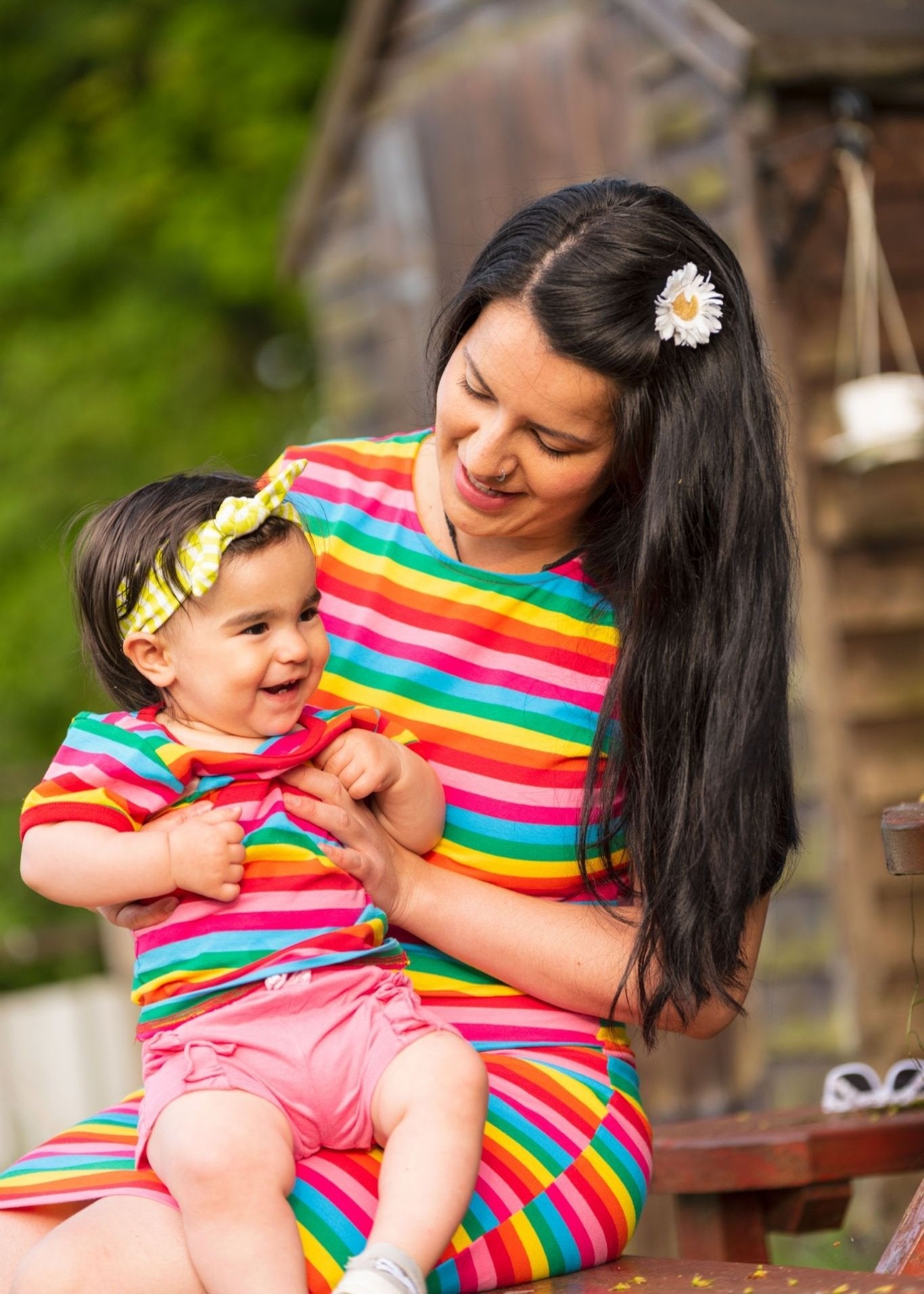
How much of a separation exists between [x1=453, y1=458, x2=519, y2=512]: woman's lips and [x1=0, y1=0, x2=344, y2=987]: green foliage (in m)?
7.54

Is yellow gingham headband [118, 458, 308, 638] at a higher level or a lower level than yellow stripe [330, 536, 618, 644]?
higher

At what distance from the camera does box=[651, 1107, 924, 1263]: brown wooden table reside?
7.30ft

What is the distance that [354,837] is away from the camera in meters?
1.83

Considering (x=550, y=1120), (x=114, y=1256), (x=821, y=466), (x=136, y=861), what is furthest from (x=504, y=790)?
(x=821, y=466)

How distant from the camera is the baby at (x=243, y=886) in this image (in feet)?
5.06

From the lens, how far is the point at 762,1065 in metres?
4.62

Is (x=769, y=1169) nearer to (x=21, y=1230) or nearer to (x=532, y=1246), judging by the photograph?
(x=532, y=1246)

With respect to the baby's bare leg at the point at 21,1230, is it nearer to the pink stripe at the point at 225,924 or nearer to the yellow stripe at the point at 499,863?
the pink stripe at the point at 225,924

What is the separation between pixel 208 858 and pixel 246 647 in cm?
24

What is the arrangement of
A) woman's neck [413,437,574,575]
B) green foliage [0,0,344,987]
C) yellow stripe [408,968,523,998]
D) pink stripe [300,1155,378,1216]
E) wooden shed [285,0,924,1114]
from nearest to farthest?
1. pink stripe [300,1155,378,1216]
2. yellow stripe [408,968,523,998]
3. woman's neck [413,437,574,575]
4. wooden shed [285,0,924,1114]
5. green foliage [0,0,344,987]

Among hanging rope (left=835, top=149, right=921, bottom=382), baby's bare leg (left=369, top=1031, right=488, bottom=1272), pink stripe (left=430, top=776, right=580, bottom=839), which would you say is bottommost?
baby's bare leg (left=369, top=1031, right=488, bottom=1272)

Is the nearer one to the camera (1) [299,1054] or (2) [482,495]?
(1) [299,1054]

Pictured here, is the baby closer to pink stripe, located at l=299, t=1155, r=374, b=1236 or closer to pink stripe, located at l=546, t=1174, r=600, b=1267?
pink stripe, located at l=299, t=1155, r=374, b=1236

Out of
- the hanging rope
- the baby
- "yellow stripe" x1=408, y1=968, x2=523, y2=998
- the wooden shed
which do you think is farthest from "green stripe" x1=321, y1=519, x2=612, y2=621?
the hanging rope
